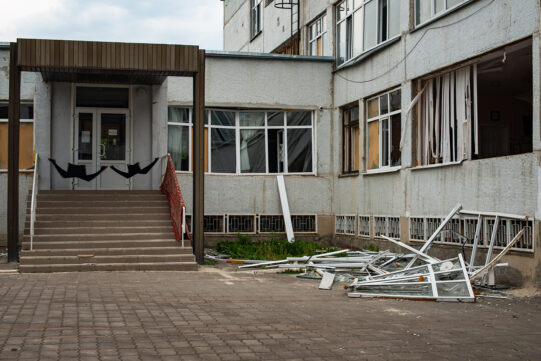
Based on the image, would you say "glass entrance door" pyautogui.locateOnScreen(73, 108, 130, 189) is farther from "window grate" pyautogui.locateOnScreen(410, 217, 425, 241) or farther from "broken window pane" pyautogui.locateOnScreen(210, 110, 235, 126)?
"window grate" pyautogui.locateOnScreen(410, 217, 425, 241)

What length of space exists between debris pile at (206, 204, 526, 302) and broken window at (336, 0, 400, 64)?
5.86 metres

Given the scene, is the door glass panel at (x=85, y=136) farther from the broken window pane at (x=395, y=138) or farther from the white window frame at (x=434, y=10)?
the white window frame at (x=434, y=10)

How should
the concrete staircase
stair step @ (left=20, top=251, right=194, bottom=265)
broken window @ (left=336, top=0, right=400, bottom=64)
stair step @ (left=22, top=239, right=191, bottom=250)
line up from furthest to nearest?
broken window @ (left=336, top=0, right=400, bottom=64), stair step @ (left=22, top=239, right=191, bottom=250), the concrete staircase, stair step @ (left=20, top=251, right=194, bottom=265)

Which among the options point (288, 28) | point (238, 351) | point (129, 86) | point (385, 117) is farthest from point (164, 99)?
point (238, 351)

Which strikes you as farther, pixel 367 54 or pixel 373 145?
pixel 373 145

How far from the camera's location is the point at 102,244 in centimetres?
1415

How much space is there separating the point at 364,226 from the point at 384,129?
265cm

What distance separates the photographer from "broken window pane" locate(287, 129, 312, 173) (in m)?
19.6

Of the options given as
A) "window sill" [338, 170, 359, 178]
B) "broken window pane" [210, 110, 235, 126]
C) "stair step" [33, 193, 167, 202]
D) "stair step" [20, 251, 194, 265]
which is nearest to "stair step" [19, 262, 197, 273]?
"stair step" [20, 251, 194, 265]

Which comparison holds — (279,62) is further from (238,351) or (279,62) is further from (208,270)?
(238,351)

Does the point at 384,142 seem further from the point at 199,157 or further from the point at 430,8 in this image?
the point at 199,157

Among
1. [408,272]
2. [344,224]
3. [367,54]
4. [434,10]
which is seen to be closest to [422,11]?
[434,10]

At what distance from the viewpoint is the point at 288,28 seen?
25.1m

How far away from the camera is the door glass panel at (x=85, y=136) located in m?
17.9
